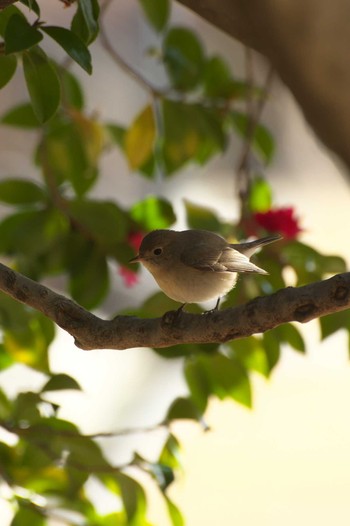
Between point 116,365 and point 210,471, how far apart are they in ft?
2.31

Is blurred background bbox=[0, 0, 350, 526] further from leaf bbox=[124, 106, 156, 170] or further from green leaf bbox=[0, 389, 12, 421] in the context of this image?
green leaf bbox=[0, 389, 12, 421]

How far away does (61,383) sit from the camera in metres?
1.70

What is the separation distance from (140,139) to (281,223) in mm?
418

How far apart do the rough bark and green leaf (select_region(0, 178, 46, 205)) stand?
103 centimetres

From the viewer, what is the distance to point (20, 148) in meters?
4.59

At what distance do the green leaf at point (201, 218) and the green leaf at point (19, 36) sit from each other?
3.24ft

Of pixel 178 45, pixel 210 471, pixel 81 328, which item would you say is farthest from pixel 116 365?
pixel 81 328

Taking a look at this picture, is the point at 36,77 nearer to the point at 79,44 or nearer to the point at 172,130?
the point at 79,44

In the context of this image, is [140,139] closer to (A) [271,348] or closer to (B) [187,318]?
(A) [271,348]

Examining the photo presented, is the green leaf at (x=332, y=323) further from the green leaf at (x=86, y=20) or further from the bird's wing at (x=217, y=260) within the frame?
the green leaf at (x=86, y=20)

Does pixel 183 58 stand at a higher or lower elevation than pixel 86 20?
higher

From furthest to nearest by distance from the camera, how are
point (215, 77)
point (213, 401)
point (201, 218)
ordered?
point (213, 401) → point (215, 77) → point (201, 218)

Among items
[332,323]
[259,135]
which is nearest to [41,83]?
[332,323]

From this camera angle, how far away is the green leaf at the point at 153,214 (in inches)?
83.3
